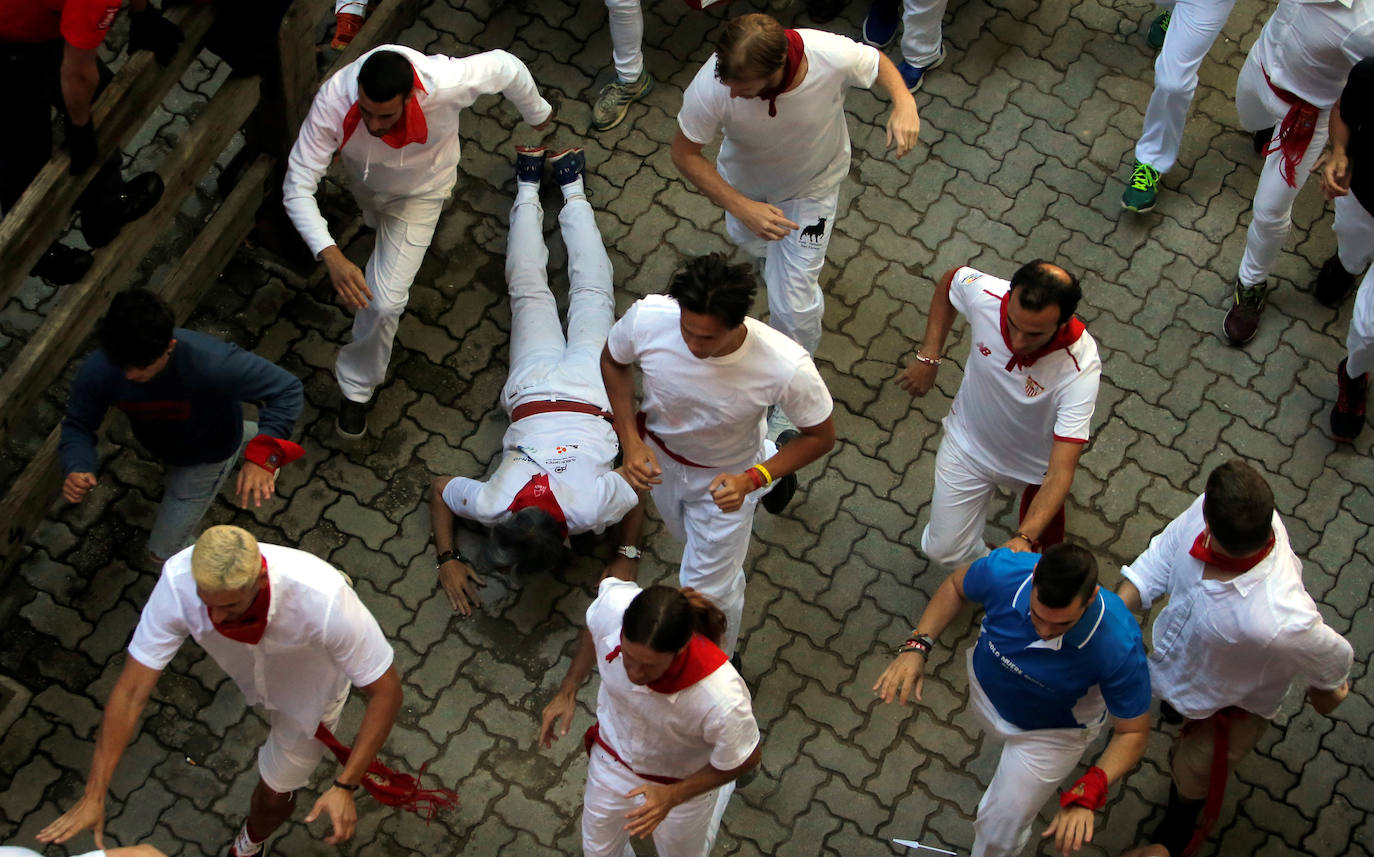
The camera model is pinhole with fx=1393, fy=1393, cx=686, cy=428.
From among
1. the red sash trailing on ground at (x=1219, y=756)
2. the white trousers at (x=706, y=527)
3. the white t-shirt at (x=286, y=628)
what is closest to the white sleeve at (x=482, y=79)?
the white trousers at (x=706, y=527)

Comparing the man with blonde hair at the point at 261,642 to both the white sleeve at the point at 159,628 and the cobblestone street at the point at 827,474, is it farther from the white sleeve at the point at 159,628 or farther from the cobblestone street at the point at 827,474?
the cobblestone street at the point at 827,474

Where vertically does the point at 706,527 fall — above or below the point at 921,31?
below

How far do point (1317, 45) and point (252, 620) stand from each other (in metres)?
4.70

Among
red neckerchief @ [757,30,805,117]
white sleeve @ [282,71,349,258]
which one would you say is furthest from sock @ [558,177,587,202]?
red neckerchief @ [757,30,805,117]

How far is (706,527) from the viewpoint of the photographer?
520 centimetres

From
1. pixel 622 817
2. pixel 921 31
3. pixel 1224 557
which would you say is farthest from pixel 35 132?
pixel 1224 557

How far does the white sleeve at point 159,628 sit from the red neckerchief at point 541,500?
5.07 ft

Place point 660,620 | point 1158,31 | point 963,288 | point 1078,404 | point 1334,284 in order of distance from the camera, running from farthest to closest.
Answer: point 1158,31, point 1334,284, point 963,288, point 1078,404, point 660,620

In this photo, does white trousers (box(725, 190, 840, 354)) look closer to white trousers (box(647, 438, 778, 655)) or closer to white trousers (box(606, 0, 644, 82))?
white trousers (box(647, 438, 778, 655))

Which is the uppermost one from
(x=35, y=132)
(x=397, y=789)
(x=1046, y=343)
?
(x=35, y=132)

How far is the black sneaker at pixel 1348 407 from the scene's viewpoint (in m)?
6.19

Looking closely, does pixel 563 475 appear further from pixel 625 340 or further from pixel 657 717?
pixel 657 717

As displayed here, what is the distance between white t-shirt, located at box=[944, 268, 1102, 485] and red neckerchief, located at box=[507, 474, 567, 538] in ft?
5.17

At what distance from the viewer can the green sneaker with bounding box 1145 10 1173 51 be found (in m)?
7.34
